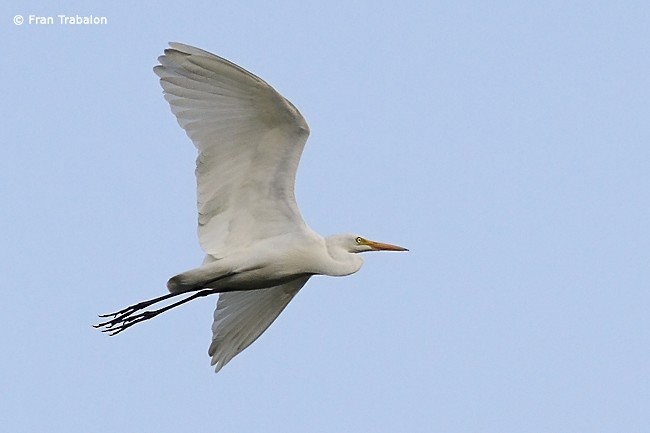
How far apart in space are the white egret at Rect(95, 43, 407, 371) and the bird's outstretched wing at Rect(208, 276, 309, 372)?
0.35 meters

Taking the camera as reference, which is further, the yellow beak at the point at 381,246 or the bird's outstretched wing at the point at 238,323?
the bird's outstretched wing at the point at 238,323

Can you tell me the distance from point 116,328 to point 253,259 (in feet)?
5.75

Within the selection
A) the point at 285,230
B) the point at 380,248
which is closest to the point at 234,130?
the point at 285,230

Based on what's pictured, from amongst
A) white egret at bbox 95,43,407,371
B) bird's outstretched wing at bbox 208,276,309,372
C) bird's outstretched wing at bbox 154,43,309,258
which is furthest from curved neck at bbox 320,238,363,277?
bird's outstretched wing at bbox 208,276,309,372

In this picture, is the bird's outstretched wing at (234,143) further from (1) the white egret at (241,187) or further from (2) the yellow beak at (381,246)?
(2) the yellow beak at (381,246)

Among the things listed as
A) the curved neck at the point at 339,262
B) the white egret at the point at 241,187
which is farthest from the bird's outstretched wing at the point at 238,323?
the curved neck at the point at 339,262

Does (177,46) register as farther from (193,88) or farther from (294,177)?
(294,177)

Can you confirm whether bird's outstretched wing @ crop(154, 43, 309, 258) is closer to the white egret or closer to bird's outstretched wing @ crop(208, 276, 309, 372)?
the white egret

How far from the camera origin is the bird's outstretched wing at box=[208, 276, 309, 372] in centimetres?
1355

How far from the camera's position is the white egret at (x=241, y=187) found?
38.1 ft

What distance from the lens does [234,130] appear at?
11922mm

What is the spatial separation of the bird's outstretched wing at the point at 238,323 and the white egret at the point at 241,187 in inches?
13.8

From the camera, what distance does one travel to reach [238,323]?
44.5 ft

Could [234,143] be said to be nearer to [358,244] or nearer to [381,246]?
[358,244]
